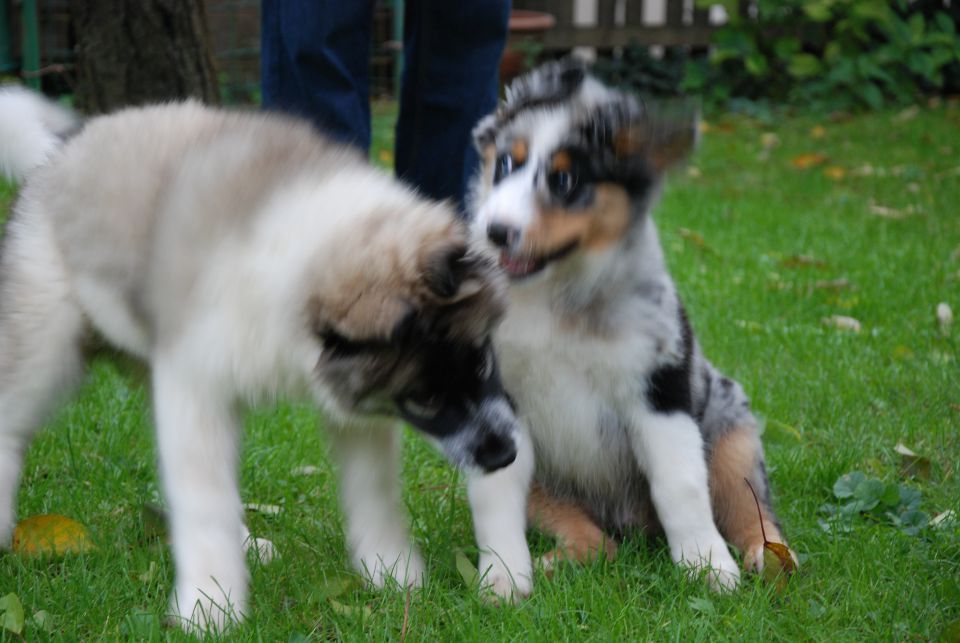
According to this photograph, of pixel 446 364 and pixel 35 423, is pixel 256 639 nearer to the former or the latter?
pixel 446 364

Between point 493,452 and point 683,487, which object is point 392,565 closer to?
point 493,452

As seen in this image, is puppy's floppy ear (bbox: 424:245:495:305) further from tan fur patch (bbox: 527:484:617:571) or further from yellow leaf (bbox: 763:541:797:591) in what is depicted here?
yellow leaf (bbox: 763:541:797:591)

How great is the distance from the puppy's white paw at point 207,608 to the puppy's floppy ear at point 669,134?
1390 mm

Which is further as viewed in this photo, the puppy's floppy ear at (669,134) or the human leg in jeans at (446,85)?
the human leg in jeans at (446,85)

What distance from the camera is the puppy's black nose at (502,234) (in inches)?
101

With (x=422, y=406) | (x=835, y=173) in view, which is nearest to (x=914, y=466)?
(x=422, y=406)

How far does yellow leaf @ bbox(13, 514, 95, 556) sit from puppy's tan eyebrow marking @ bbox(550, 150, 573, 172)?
1477mm

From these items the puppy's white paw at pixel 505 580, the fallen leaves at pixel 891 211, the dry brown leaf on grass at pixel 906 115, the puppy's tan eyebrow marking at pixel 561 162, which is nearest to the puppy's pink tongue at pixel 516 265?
the puppy's tan eyebrow marking at pixel 561 162

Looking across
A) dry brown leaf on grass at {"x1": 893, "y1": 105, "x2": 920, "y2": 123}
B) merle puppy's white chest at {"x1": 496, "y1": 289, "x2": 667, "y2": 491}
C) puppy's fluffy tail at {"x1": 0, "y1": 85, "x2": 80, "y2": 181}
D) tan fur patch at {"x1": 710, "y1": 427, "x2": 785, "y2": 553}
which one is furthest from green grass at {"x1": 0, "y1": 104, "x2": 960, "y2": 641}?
dry brown leaf on grass at {"x1": 893, "y1": 105, "x2": 920, "y2": 123}

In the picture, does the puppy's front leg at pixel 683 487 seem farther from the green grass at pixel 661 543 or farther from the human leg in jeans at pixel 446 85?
the human leg in jeans at pixel 446 85

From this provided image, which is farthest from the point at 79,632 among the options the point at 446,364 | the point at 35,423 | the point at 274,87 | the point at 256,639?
the point at 274,87

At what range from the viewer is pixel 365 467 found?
2703 mm

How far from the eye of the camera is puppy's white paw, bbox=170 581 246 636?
2.37m

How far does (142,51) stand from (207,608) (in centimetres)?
320
